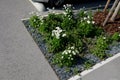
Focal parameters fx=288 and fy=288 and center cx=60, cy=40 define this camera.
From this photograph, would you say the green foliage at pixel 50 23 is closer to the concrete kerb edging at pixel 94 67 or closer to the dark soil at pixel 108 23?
the dark soil at pixel 108 23

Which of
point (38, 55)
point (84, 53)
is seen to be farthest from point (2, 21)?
point (84, 53)

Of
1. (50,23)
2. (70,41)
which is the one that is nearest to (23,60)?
(70,41)

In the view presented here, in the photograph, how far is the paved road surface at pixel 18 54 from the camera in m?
6.27

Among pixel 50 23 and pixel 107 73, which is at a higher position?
pixel 50 23

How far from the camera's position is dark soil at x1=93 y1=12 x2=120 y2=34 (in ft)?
26.0

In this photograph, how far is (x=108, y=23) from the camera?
26.8 ft

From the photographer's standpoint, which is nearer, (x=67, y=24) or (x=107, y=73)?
(x=107, y=73)

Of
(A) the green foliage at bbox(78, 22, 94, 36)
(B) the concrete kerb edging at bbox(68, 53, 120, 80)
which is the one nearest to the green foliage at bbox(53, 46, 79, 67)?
(B) the concrete kerb edging at bbox(68, 53, 120, 80)

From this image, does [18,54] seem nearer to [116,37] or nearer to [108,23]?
[116,37]

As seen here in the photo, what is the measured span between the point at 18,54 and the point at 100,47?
78.7 inches

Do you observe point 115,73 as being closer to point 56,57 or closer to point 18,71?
point 56,57

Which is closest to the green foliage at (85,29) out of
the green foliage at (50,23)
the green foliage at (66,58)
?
the green foliage at (50,23)

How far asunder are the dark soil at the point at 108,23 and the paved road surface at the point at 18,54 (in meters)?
2.06

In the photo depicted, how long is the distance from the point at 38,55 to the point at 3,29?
62.6 inches
